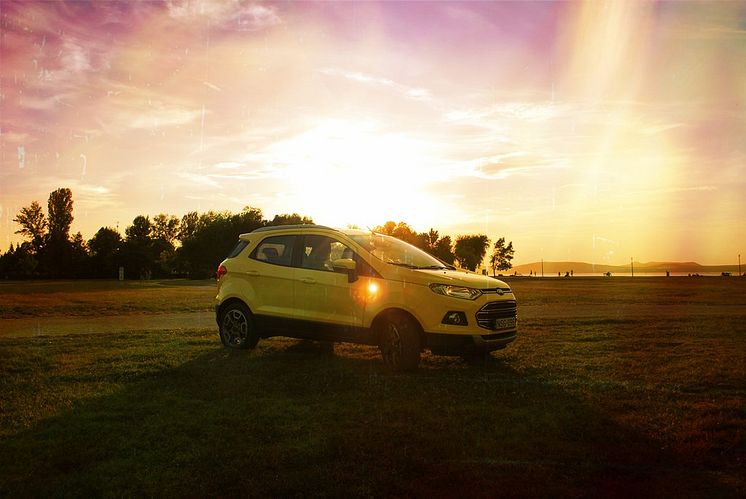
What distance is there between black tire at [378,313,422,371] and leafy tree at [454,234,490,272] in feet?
357

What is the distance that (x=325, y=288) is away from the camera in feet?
30.6

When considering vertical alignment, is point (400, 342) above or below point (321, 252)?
below

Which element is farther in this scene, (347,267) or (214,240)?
(214,240)

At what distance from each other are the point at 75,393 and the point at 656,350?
367 inches

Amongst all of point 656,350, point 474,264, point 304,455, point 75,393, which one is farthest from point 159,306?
point 474,264

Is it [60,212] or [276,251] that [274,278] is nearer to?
[276,251]

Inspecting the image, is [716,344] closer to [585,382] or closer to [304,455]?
[585,382]

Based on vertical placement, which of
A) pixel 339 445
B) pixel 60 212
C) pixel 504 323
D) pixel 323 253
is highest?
pixel 60 212

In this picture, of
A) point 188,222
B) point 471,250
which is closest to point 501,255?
point 471,250

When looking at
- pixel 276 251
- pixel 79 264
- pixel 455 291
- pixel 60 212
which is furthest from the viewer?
pixel 60 212

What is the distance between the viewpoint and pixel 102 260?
320ft

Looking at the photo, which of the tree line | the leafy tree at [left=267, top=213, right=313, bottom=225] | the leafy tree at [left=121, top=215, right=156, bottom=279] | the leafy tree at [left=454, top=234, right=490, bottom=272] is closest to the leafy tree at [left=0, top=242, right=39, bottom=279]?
the tree line

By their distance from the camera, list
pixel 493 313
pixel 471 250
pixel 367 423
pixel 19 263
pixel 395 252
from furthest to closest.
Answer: pixel 471 250
pixel 19 263
pixel 395 252
pixel 493 313
pixel 367 423

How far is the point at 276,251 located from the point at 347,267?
189 centimetres
